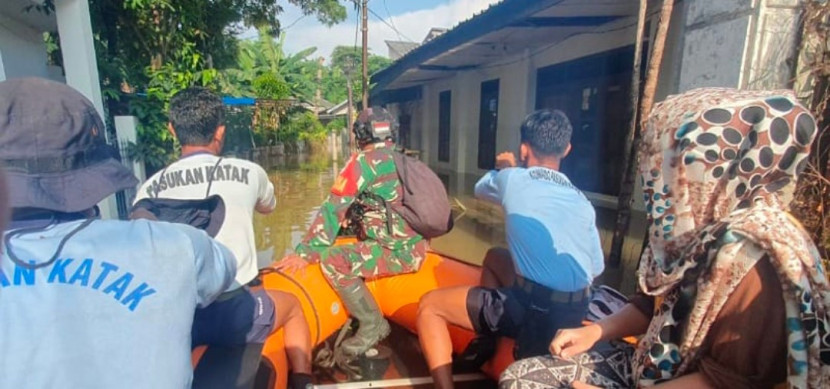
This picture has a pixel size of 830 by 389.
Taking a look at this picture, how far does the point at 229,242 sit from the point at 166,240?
800 millimetres

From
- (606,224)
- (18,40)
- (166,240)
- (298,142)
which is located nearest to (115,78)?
(18,40)

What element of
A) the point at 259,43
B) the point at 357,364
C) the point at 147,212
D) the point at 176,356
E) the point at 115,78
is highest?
the point at 259,43

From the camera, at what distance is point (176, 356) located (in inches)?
37.7

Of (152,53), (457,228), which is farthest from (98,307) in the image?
(152,53)

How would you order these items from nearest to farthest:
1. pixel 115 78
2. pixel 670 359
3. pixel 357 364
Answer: pixel 670 359
pixel 357 364
pixel 115 78

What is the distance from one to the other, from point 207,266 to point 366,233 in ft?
4.84

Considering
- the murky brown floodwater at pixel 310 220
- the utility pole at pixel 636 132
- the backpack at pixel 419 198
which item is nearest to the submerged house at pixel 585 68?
the utility pole at pixel 636 132

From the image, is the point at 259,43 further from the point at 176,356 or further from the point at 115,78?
the point at 176,356

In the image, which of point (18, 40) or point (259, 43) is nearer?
point (18, 40)

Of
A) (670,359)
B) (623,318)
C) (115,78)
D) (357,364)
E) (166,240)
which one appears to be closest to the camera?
(166,240)

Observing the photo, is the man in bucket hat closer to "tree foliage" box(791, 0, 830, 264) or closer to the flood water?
the flood water

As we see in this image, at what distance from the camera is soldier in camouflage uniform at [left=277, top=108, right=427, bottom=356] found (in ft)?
7.64

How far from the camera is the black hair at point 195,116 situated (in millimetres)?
1727

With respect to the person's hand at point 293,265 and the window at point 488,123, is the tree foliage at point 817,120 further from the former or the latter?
the window at point 488,123
